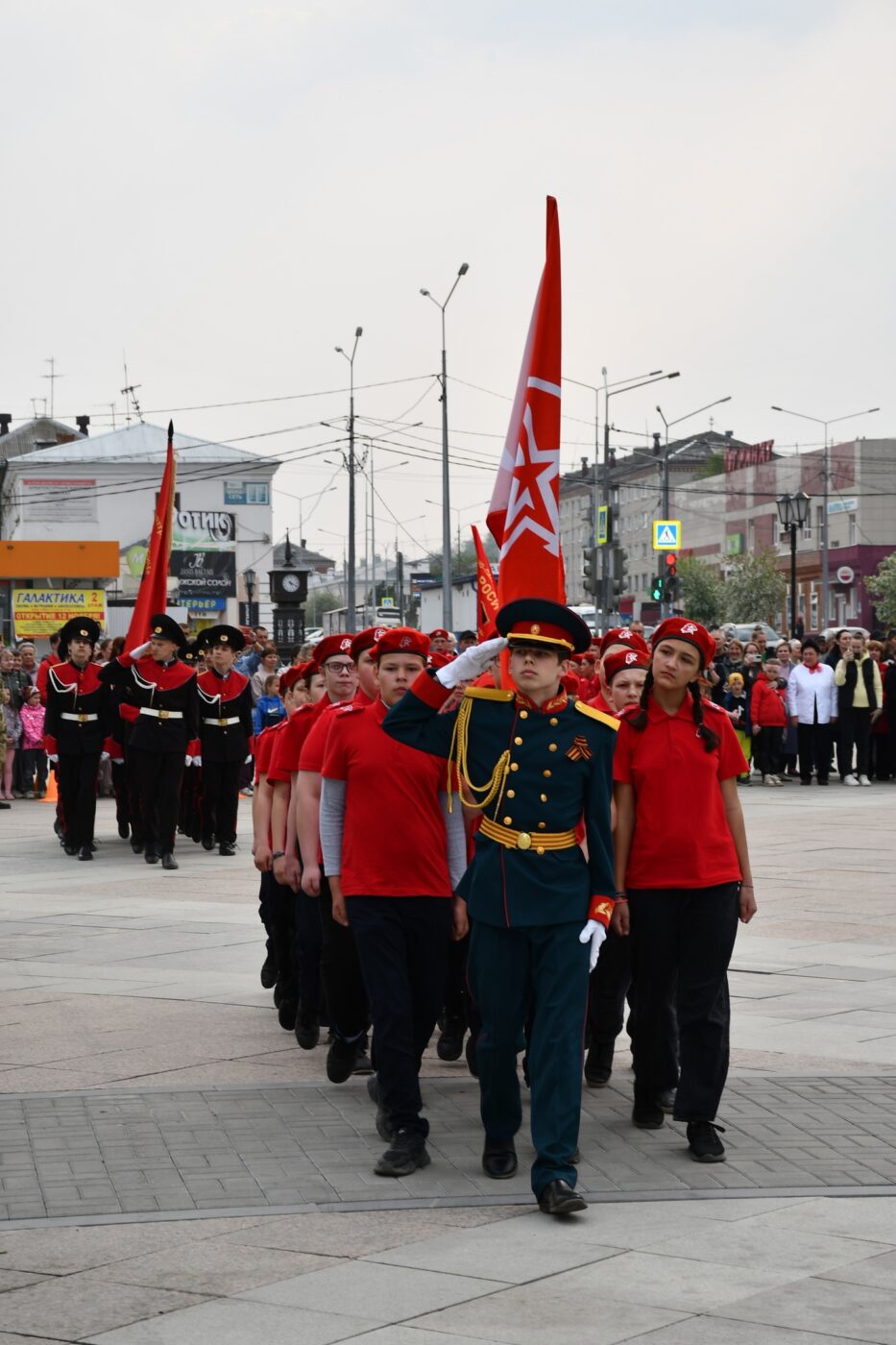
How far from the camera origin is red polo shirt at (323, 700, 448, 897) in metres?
6.70

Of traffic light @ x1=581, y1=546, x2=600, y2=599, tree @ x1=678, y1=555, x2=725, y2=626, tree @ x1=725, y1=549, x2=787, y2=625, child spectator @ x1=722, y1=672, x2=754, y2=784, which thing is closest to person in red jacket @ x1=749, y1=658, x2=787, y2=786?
child spectator @ x1=722, y1=672, x2=754, y2=784

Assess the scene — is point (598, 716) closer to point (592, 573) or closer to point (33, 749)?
point (33, 749)

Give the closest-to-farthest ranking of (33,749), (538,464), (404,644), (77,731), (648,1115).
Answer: (404,644) → (648,1115) → (538,464) → (77,731) → (33,749)

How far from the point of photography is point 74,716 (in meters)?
17.1

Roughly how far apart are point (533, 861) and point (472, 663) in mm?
664

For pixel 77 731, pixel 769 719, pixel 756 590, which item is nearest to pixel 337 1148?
pixel 77 731

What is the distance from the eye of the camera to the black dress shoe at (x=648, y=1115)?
23.0 feet

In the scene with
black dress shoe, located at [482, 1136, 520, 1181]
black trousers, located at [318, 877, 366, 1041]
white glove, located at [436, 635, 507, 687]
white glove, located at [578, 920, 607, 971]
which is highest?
white glove, located at [436, 635, 507, 687]

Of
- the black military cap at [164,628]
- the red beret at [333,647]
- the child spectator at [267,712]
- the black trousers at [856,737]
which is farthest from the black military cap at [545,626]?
the black trousers at [856,737]

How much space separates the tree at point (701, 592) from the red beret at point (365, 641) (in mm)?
84839

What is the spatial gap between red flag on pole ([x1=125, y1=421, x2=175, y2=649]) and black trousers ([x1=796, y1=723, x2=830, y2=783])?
10.5 m

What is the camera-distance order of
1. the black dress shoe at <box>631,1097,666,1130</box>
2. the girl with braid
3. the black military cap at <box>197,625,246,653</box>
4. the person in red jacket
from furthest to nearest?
the person in red jacket, the black military cap at <box>197,625,246,653</box>, the black dress shoe at <box>631,1097,666,1130</box>, the girl with braid

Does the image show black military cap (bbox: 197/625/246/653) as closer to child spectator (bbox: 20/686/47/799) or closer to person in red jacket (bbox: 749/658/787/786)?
child spectator (bbox: 20/686/47/799)

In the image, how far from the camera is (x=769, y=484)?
A: 338 ft
